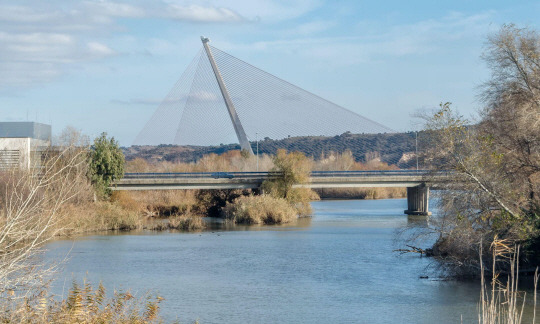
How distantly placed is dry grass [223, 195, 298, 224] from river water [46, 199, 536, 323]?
628 centimetres

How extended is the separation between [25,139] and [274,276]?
83.6 feet

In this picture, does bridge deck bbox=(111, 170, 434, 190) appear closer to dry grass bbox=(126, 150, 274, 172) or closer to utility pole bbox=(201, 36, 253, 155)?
utility pole bbox=(201, 36, 253, 155)

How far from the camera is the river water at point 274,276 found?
1609cm

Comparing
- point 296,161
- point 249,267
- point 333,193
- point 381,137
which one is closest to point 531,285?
point 249,267

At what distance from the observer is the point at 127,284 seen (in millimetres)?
19344

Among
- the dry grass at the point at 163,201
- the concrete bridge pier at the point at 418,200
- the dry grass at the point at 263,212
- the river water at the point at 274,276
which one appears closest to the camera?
the river water at the point at 274,276

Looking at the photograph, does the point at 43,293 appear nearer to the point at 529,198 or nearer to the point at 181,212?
the point at 529,198

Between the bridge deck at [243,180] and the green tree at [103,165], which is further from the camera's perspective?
the bridge deck at [243,180]

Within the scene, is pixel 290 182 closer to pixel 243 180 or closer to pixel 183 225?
pixel 243 180

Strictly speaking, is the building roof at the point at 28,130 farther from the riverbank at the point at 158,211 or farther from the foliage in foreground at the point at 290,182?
the foliage in foreground at the point at 290,182

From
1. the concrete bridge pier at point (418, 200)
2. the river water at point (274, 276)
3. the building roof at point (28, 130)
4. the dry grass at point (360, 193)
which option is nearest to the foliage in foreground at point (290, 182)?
the concrete bridge pier at point (418, 200)

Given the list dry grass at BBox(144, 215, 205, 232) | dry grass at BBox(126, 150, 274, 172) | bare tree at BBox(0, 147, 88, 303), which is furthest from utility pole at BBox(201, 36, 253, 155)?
bare tree at BBox(0, 147, 88, 303)

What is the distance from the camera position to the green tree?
40938 millimetres

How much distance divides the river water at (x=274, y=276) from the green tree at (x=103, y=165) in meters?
8.31
